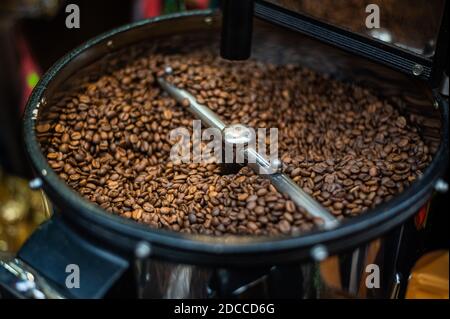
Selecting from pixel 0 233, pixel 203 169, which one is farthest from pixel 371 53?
pixel 0 233

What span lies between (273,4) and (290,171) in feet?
1.55

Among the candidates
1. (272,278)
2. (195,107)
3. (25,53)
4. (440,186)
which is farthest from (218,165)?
(25,53)

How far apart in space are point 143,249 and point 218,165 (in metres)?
0.44

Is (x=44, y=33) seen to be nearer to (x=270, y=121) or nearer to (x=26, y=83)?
(x=26, y=83)

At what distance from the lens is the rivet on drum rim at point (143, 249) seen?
1096 mm

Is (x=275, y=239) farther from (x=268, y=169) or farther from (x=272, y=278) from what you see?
(x=268, y=169)

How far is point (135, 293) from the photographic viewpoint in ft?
3.91

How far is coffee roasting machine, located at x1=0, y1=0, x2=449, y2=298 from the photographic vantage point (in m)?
1.11

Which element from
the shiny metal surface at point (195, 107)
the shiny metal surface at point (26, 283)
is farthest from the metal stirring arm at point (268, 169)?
the shiny metal surface at point (26, 283)

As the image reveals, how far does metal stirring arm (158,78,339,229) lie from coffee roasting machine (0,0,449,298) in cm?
10

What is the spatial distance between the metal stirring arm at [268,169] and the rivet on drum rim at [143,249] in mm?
321

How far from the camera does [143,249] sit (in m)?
1.10

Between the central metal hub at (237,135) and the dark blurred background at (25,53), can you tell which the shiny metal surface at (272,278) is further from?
the dark blurred background at (25,53)

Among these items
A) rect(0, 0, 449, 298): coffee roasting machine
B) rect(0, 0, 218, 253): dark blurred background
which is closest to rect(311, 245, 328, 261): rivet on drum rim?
rect(0, 0, 449, 298): coffee roasting machine
